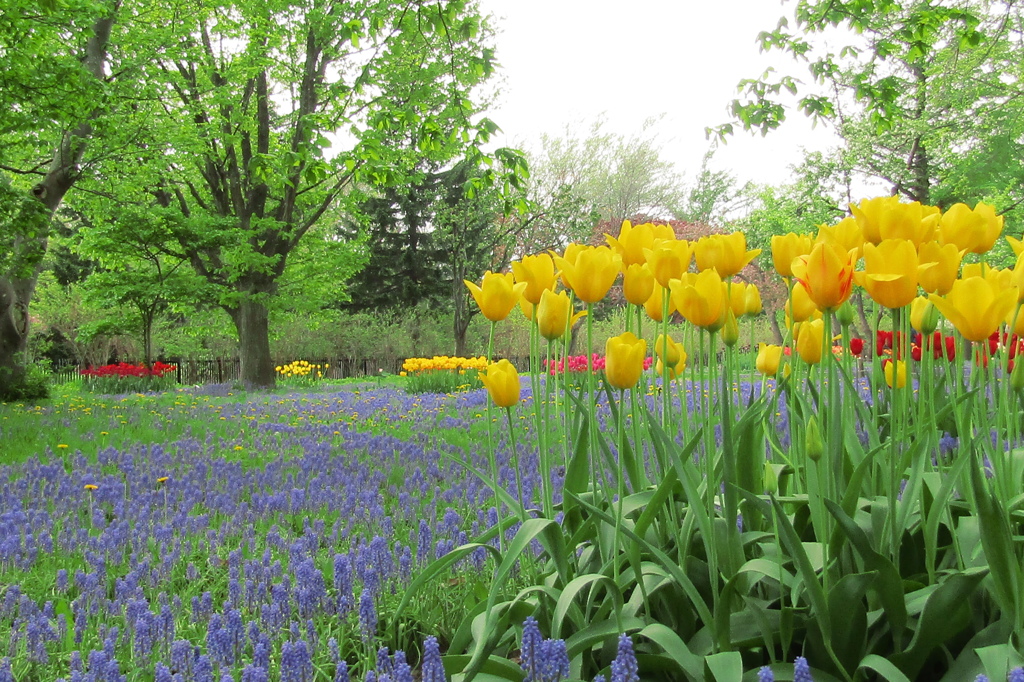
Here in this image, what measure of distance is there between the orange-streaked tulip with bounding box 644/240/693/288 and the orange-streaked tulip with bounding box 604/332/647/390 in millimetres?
233

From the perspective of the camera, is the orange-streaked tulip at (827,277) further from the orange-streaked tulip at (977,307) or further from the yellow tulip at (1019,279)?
the yellow tulip at (1019,279)

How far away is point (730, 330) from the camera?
5.42 feet

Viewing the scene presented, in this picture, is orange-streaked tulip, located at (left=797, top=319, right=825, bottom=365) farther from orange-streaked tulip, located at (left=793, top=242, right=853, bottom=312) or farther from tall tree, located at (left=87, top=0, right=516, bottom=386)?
tall tree, located at (left=87, top=0, right=516, bottom=386)

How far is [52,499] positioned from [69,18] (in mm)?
6988

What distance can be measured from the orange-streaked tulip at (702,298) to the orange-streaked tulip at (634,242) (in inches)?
9.2

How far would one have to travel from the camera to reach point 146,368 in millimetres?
16109

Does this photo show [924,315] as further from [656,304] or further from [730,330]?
[656,304]

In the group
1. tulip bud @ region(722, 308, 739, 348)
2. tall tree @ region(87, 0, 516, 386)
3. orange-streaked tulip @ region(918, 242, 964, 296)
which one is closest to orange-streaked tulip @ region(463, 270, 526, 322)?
tulip bud @ region(722, 308, 739, 348)

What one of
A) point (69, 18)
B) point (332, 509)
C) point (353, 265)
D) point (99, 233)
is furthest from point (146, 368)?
point (332, 509)

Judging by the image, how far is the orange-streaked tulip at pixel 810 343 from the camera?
1.60 meters

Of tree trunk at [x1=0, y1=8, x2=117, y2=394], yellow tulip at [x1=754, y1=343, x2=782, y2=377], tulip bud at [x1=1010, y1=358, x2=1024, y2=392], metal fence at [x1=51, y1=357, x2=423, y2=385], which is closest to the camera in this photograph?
tulip bud at [x1=1010, y1=358, x2=1024, y2=392]

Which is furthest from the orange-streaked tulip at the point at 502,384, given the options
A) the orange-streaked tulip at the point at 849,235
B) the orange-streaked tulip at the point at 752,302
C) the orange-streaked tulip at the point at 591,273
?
the orange-streaked tulip at the point at 849,235

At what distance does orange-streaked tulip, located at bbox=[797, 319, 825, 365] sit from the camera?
63.2 inches

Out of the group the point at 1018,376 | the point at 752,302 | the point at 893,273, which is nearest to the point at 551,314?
the point at 752,302
